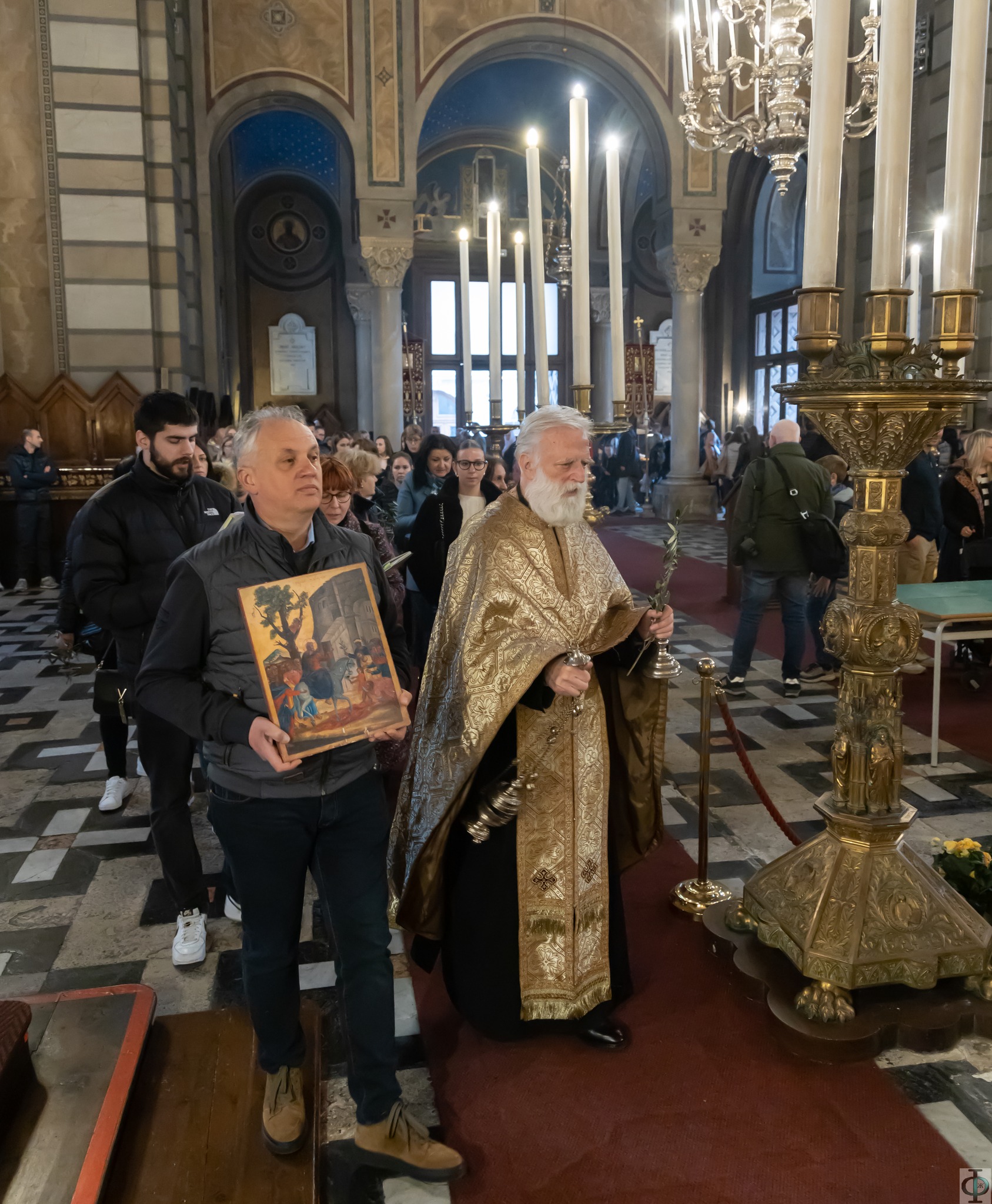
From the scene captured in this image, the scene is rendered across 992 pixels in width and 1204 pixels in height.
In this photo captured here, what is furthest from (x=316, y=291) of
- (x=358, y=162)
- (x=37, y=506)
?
(x=37, y=506)

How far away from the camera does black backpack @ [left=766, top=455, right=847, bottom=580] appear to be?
626cm

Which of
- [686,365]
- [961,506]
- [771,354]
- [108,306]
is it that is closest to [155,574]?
[961,506]

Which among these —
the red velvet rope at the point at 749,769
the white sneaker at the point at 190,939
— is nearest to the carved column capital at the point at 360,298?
the red velvet rope at the point at 749,769

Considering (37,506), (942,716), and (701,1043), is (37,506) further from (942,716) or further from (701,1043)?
(701,1043)

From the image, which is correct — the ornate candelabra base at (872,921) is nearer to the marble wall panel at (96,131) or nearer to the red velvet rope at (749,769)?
the red velvet rope at (749,769)

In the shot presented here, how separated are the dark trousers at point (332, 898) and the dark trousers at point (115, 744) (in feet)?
8.43

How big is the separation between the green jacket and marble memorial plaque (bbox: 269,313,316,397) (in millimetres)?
17473

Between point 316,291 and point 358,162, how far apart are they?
8.99 metres

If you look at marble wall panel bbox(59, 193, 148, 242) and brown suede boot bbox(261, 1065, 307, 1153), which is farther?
marble wall panel bbox(59, 193, 148, 242)

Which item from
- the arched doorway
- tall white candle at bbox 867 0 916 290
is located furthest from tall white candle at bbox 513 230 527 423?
the arched doorway

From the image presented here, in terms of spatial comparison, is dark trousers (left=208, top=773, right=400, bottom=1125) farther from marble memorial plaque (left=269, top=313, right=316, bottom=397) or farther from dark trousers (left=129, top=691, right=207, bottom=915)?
marble memorial plaque (left=269, top=313, right=316, bottom=397)

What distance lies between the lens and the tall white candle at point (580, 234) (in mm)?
3033

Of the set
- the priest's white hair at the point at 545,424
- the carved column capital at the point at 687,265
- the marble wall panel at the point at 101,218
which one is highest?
the carved column capital at the point at 687,265

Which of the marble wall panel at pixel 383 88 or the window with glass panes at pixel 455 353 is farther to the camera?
the window with glass panes at pixel 455 353
